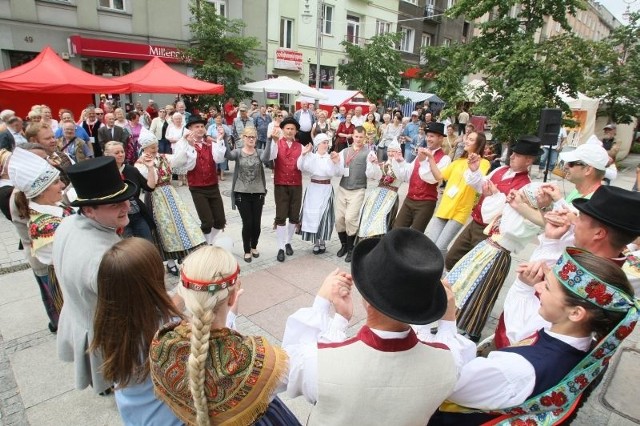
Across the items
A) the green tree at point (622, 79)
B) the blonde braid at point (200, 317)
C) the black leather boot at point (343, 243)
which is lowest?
the black leather boot at point (343, 243)

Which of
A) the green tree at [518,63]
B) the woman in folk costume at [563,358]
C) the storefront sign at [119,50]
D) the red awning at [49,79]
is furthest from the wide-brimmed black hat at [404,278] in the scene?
the storefront sign at [119,50]

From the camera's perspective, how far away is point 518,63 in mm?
7152

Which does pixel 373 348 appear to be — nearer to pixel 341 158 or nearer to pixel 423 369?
pixel 423 369

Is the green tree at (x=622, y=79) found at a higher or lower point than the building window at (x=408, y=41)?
lower

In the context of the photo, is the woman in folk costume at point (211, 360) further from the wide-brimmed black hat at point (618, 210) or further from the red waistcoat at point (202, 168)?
the red waistcoat at point (202, 168)

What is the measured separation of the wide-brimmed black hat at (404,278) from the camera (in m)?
1.38

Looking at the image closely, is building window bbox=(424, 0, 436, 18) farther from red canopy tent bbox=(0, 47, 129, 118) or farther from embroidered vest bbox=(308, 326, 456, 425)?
embroidered vest bbox=(308, 326, 456, 425)

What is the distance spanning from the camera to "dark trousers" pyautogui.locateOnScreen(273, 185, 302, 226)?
5742 mm

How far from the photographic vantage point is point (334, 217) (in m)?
6.00

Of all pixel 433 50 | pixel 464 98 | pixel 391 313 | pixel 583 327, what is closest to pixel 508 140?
pixel 464 98

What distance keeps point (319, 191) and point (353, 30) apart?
22347 mm

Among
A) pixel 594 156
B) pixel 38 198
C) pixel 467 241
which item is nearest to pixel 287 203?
pixel 467 241

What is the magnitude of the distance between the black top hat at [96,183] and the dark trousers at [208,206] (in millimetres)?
2711

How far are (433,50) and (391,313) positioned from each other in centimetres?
848
